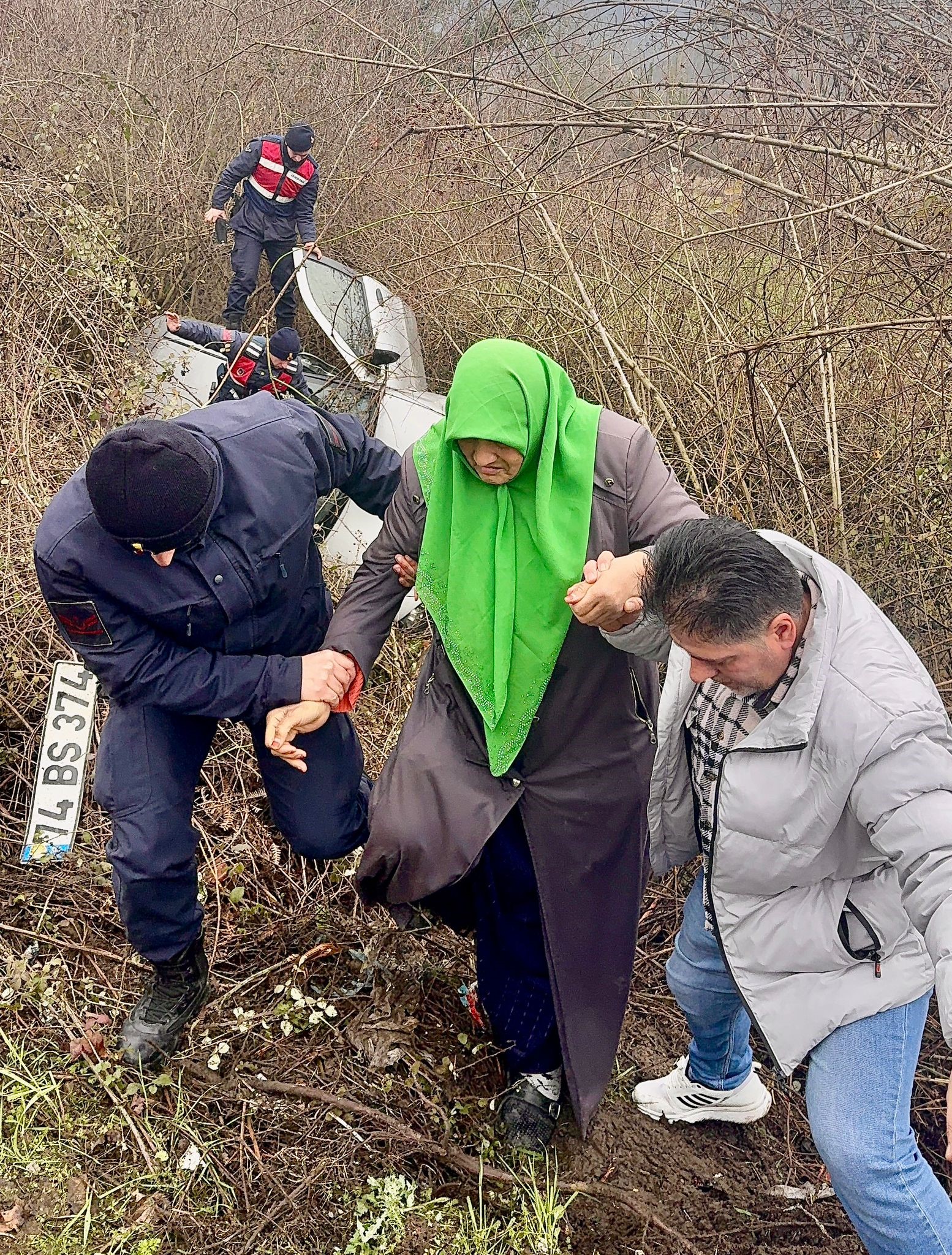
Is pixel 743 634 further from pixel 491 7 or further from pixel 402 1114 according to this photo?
pixel 491 7

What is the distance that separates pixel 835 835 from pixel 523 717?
2.51ft

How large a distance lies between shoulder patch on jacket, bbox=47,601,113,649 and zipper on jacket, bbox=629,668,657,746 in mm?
1294

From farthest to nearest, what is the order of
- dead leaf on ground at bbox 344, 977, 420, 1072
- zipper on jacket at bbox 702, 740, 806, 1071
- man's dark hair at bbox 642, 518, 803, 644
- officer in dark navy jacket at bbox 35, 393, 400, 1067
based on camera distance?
1. dead leaf on ground at bbox 344, 977, 420, 1072
2. officer in dark navy jacket at bbox 35, 393, 400, 1067
3. zipper on jacket at bbox 702, 740, 806, 1071
4. man's dark hair at bbox 642, 518, 803, 644

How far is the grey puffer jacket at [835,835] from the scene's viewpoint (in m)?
1.63

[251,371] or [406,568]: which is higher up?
[406,568]

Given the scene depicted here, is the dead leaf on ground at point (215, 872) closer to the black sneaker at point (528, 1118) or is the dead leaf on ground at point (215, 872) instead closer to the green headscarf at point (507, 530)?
the black sneaker at point (528, 1118)

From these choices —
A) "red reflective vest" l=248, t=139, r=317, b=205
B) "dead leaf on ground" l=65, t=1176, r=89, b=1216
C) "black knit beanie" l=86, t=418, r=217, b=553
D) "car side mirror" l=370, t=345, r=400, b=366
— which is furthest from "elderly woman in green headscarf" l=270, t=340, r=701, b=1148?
"red reflective vest" l=248, t=139, r=317, b=205

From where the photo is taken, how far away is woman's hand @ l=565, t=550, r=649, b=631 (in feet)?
6.76

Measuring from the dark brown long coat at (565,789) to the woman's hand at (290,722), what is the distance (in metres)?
0.16

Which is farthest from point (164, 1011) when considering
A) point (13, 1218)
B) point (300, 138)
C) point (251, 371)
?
point (300, 138)

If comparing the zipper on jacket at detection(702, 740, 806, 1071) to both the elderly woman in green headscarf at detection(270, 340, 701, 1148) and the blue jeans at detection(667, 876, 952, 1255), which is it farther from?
the elderly woman in green headscarf at detection(270, 340, 701, 1148)

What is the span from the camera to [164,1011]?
280 cm

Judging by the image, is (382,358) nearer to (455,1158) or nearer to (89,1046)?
(89,1046)

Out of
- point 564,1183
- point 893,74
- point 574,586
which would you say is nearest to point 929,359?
point 893,74
